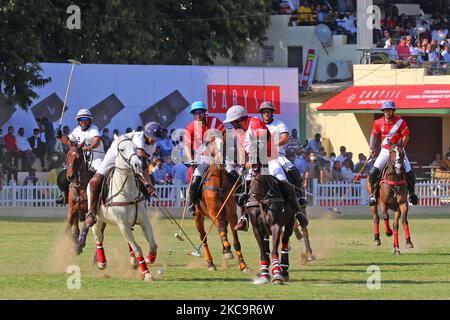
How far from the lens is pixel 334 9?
53625 millimetres

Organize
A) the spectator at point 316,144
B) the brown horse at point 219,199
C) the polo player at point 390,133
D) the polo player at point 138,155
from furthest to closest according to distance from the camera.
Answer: the spectator at point 316,144, the polo player at point 390,133, the brown horse at point 219,199, the polo player at point 138,155

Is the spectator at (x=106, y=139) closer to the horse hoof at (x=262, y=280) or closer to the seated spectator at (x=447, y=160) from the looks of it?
the seated spectator at (x=447, y=160)

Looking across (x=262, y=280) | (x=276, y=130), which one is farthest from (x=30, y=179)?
(x=262, y=280)

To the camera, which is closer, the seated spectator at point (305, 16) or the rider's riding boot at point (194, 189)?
the rider's riding boot at point (194, 189)

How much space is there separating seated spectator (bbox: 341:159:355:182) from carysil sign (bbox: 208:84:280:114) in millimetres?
4917

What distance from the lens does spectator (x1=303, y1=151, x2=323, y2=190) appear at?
4116 cm

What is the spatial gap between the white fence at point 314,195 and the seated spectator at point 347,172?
→ 96cm

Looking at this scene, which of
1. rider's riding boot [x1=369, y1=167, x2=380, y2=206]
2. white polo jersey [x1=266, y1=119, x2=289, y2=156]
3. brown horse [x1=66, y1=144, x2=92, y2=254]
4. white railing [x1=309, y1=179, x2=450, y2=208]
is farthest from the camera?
white railing [x1=309, y1=179, x2=450, y2=208]

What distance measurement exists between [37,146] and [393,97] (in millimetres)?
13861

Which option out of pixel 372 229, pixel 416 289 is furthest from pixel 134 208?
pixel 372 229

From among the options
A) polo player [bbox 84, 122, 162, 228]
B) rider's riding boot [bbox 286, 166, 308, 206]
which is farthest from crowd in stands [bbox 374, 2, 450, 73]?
polo player [bbox 84, 122, 162, 228]

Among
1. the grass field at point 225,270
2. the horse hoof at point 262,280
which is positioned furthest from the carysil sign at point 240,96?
the horse hoof at point 262,280

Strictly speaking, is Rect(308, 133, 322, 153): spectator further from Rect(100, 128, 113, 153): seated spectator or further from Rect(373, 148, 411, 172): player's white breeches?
Rect(373, 148, 411, 172): player's white breeches

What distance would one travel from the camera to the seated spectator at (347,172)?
1684 inches
